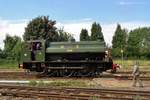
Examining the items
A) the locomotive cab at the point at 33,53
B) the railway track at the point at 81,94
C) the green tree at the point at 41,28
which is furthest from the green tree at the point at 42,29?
the railway track at the point at 81,94

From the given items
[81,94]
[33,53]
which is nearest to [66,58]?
[33,53]

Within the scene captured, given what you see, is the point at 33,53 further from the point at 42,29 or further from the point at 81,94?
the point at 42,29

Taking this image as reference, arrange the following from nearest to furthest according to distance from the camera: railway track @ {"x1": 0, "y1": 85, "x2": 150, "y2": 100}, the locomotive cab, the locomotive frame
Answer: railway track @ {"x1": 0, "y1": 85, "x2": 150, "y2": 100}, the locomotive frame, the locomotive cab

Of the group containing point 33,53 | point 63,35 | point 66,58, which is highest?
point 63,35

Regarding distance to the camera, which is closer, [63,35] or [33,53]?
[33,53]

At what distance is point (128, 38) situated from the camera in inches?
5032

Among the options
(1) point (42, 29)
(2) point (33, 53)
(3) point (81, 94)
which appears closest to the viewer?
(3) point (81, 94)

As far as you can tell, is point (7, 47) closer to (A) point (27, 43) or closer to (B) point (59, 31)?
(B) point (59, 31)

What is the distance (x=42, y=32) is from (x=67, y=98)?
6698 centimetres

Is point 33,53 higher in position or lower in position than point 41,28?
lower

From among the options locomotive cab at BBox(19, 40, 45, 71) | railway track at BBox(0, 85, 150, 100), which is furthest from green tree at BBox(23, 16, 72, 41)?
railway track at BBox(0, 85, 150, 100)

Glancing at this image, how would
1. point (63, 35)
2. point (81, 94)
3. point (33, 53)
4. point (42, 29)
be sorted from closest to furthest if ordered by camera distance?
point (81, 94), point (33, 53), point (42, 29), point (63, 35)

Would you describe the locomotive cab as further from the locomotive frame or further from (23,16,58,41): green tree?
(23,16,58,41): green tree

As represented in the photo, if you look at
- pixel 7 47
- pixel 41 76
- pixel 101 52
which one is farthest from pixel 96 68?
pixel 7 47
